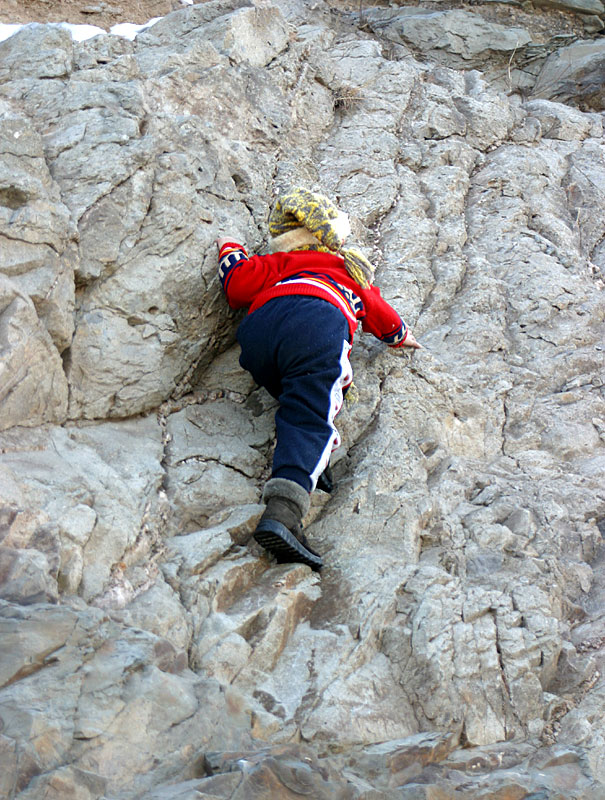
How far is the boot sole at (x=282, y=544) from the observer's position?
119 inches

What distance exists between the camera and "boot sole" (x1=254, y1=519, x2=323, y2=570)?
119 inches

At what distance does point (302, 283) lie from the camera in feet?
12.0

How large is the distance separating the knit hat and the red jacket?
0.20ft

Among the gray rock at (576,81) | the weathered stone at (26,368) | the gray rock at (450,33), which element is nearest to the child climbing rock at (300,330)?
the weathered stone at (26,368)

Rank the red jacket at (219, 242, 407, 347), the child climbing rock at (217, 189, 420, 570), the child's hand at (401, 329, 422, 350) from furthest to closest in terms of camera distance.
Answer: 1. the child's hand at (401, 329, 422, 350)
2. the red jacket at (219, 242, 407, 347)
3. the child climbing rock at (217, 189, 420, 570)

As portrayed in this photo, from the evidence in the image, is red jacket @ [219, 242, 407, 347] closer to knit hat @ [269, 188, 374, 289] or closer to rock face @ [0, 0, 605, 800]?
knit hat @ [269, 188, 374, 289]

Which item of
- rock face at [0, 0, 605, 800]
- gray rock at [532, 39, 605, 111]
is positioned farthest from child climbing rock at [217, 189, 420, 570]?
gray rock at [532, 39, 605, 111]

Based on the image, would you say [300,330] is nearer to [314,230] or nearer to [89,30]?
[314,230]

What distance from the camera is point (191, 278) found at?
3.80 meters

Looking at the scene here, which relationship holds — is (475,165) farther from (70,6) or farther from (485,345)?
(70,6)

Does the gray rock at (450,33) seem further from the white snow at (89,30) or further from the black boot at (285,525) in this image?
the black boot at (285,525)

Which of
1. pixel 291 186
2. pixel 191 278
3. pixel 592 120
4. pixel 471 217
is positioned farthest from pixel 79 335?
pixel 592 120

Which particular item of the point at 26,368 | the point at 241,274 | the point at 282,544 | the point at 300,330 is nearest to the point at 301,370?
the point at 300,330

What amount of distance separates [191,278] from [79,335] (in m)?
0.61
